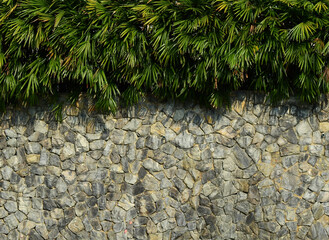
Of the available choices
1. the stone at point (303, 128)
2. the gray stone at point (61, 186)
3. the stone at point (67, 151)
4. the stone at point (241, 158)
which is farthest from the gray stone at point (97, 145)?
the stone at point (303, 128)

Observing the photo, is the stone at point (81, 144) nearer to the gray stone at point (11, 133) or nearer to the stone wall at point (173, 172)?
the stone wall at point (173, 172)

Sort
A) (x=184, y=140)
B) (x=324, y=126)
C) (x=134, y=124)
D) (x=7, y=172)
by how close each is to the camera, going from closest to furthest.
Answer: (x=324, y=126), (x=184, y=140), (x=134, y=124), (x=7, y=172)

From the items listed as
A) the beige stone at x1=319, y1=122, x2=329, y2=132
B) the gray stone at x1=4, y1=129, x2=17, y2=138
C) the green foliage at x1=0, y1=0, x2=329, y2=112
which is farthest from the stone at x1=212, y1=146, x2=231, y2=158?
the gray stone at x1=4, y1=129, x2=17, y2=138

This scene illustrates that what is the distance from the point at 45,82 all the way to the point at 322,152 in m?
4.29

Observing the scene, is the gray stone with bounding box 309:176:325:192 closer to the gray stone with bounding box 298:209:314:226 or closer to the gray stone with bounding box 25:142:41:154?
the gray stone with bounding box 298:209:314:226

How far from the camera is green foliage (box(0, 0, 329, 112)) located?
7074mm

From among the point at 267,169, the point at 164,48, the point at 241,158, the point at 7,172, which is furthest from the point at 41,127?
the point at 267,169

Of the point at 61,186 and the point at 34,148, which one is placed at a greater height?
the point at 34,148

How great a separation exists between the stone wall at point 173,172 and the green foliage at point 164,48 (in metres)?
0.38

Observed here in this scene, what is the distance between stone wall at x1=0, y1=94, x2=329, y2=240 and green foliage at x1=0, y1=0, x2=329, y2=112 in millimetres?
380

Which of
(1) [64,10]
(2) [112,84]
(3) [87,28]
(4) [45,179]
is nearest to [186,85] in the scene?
(2) [112,84]

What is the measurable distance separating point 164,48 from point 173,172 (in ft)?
6.29

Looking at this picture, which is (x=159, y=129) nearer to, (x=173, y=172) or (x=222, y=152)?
(x=173, y=172)

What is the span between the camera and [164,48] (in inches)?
286
